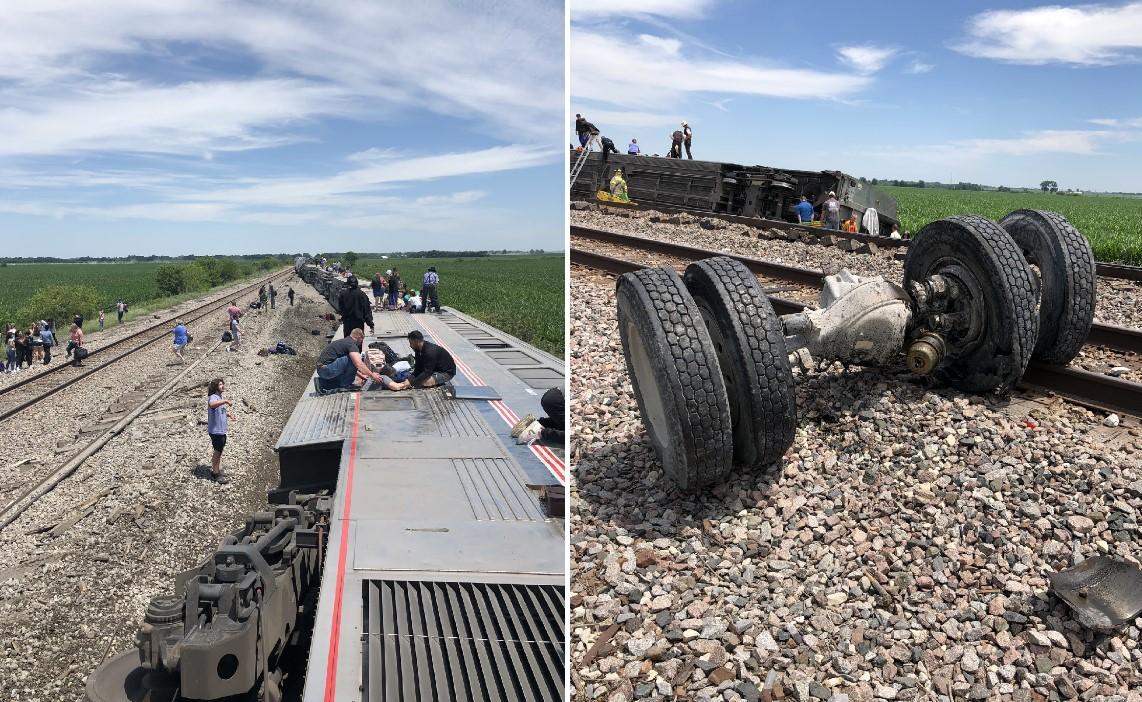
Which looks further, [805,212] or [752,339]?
[805,212]

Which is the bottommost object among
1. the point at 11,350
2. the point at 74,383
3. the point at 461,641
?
the point at 74,383

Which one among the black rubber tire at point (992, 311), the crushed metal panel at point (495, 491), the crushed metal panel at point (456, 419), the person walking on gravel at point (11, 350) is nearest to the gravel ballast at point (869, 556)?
the black rubber tire at point (992, 311)

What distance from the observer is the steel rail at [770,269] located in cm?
563

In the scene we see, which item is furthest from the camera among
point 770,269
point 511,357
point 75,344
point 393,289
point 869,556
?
point 393,289

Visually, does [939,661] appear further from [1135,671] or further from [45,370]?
[45,370]

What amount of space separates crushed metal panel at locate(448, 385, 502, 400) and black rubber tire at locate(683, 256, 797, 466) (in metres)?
5.83

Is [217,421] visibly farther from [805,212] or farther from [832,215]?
[832,215]

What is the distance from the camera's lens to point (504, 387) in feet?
34.4

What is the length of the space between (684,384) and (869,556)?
1.10 m

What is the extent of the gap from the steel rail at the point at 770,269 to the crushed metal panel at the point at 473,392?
2974mm

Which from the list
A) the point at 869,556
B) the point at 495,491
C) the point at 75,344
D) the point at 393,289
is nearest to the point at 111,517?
the point at 495,491

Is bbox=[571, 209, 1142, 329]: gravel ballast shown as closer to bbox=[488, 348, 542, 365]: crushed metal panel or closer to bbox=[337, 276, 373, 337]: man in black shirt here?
bbox=[488, 348, 542, 365]: crushed metal panel

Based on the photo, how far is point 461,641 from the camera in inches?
139

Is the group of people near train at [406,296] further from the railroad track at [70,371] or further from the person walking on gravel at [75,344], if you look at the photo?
the person walking on gravel at [75,344]
